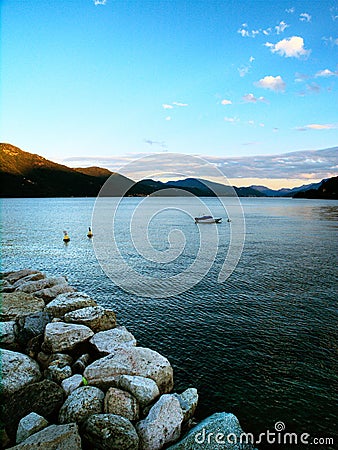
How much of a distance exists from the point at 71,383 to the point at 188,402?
500 centimetres

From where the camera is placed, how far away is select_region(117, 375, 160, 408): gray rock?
42.9 ft

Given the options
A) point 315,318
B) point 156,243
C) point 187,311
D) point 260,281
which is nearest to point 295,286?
point 260,281

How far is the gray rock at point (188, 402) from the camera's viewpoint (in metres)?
13.1

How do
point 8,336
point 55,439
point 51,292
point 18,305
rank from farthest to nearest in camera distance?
point 51,292 → point 18,305 → point 8,336 → point 55,439

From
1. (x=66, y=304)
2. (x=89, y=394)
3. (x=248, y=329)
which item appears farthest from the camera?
(x=248, y=329)

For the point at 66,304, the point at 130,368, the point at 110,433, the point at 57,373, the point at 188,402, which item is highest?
the point at 66,304

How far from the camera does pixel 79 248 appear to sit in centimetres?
5362

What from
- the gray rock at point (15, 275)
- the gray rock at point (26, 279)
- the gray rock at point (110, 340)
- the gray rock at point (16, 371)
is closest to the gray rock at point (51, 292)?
the gray rock at point (26, 279)

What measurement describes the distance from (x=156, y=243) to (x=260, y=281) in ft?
87.2

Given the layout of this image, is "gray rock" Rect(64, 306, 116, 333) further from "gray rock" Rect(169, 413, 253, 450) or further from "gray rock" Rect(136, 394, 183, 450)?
"gray rock" Rect(169, 413, 253, 450)

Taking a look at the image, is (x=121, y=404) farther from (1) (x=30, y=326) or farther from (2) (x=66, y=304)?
(2) (x=66, y=304)

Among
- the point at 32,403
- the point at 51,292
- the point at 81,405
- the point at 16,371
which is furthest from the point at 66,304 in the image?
the point at 81,405

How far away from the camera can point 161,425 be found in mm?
11758

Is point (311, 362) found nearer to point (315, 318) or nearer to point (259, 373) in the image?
point (259, 373)
